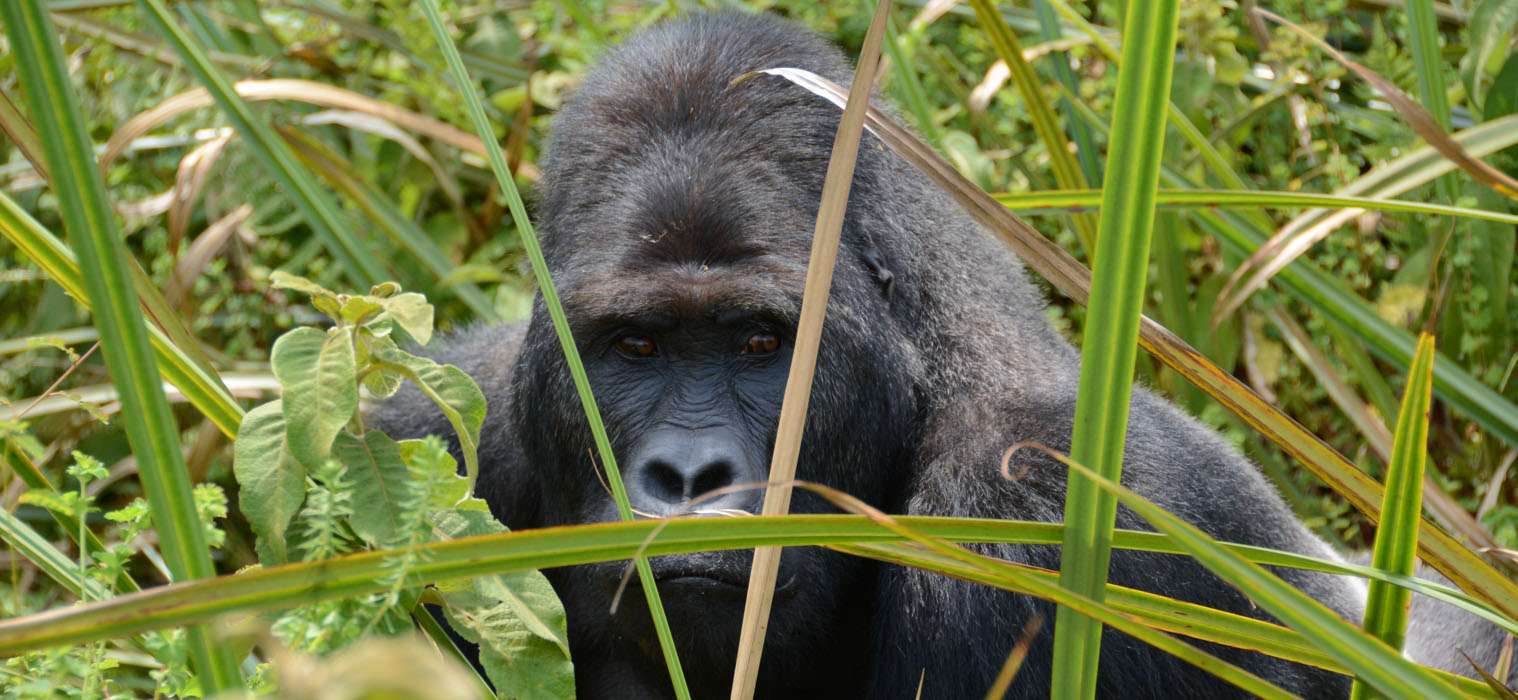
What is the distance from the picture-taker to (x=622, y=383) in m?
2.73

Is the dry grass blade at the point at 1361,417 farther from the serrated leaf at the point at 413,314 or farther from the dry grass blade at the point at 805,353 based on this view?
the serrated leaf at the point at 413,314

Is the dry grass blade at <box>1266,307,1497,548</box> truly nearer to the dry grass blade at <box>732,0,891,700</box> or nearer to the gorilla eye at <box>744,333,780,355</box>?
the gorilla eye at <box>744,333,780,355</box>

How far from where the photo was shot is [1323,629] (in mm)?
1456

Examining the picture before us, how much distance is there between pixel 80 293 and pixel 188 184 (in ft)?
8.10

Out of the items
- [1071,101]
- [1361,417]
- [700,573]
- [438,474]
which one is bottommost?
[700,573]

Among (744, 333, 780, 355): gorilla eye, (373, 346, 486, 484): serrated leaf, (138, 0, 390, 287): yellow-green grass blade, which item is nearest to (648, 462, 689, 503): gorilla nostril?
(744, 333, 780, 355): gorilla eye

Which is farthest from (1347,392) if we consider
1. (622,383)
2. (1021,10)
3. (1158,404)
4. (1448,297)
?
(622,383)

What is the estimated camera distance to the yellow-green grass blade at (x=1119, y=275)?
1470 millimetres

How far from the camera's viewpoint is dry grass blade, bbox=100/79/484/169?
412 centimetres

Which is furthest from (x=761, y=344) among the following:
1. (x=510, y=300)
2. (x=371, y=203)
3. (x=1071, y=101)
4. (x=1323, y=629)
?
(x=371, y=203)

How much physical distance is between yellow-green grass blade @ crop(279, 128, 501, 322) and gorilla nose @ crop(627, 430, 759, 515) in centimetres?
219

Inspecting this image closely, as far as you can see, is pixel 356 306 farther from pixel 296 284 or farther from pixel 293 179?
pixel 293 179

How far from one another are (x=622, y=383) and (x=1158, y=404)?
1.08 m

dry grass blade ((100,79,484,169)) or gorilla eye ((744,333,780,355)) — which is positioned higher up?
dry grass blade ((100,79,484,169))
